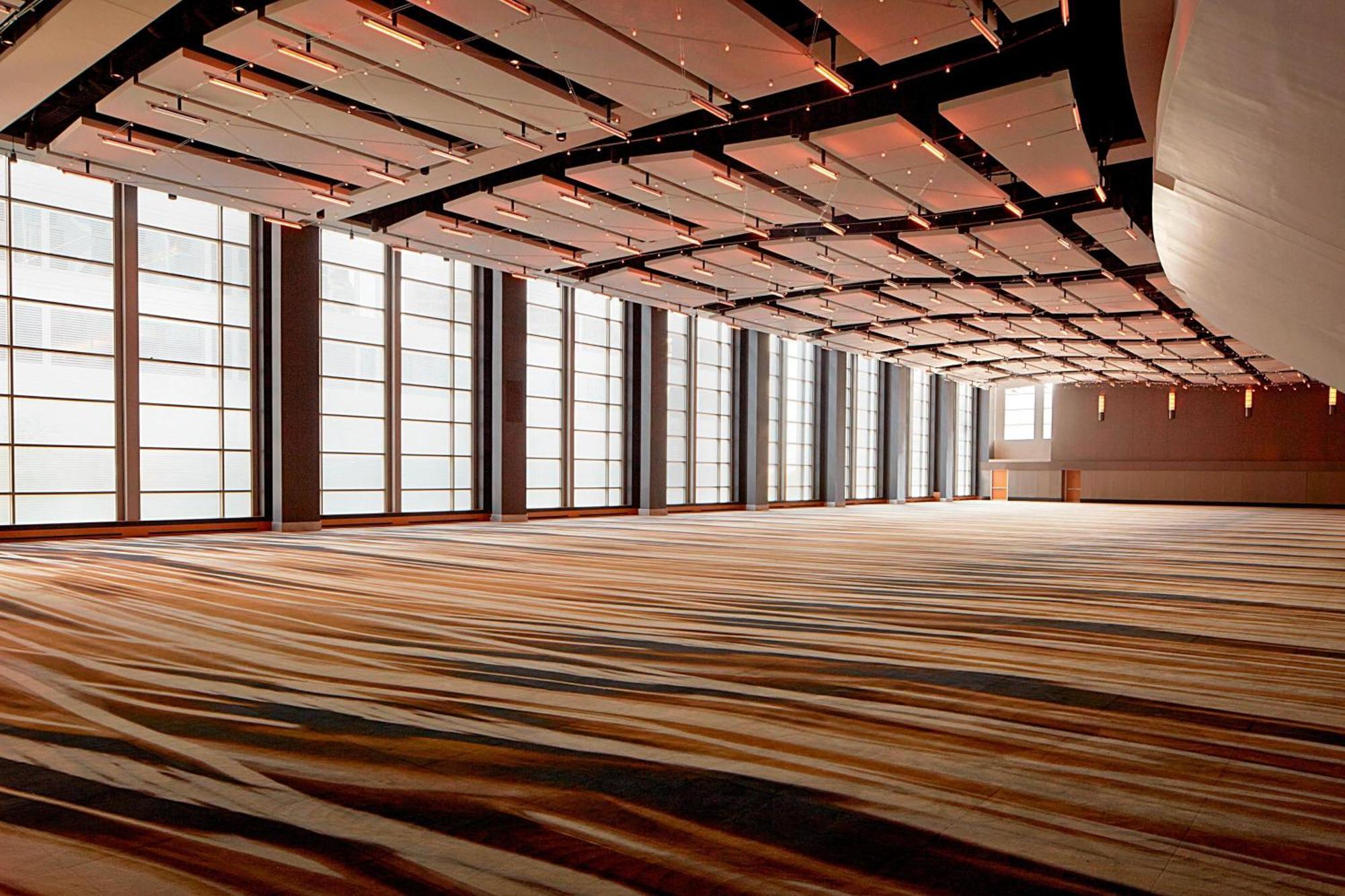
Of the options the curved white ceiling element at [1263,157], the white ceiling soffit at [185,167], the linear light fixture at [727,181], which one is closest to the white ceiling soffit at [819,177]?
the linear light fixture at [727,181]

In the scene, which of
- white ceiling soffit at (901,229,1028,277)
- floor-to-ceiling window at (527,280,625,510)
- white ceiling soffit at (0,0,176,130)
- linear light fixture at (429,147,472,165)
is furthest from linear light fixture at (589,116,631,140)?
floor-to-ceiling window at (527,280,625,510)

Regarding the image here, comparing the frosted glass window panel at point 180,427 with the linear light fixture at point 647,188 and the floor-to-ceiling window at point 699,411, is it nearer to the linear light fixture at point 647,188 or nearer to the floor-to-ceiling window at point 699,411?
the linear light fixture at point 647,188

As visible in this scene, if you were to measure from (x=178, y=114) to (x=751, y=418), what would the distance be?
22.7 m

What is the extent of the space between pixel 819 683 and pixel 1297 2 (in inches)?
164

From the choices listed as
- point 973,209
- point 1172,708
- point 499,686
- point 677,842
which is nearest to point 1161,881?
point 677,842

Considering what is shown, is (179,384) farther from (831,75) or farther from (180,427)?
(831,75)

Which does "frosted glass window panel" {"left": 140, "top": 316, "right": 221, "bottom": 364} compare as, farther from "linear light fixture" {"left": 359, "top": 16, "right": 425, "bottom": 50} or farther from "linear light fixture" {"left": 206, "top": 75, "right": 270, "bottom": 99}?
"linear light fixture" {"left": 359, "top": 16, "right": 425, "bottom": 50}

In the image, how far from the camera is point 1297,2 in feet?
13.0

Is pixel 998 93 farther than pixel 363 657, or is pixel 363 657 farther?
pixel 998 93

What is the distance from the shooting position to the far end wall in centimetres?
4503

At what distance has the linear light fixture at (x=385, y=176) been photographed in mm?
15102

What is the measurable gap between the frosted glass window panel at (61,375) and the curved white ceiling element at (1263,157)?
695 inches

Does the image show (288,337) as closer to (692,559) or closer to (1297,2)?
(692,559)

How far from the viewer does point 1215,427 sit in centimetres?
4731
